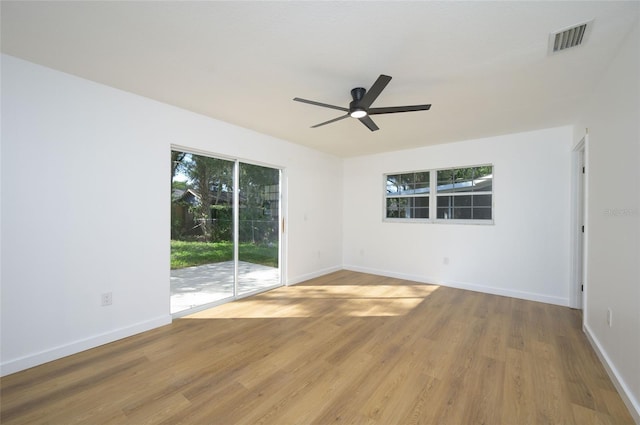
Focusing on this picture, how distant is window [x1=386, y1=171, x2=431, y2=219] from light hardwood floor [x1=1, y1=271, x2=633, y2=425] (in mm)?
2199

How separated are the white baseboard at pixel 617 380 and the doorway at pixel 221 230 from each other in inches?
155

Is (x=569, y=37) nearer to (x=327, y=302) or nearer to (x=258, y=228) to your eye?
(x=327, y=302)

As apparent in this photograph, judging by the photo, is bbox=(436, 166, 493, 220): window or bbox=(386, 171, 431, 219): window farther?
bbox=(386, 171, 431, 219): window

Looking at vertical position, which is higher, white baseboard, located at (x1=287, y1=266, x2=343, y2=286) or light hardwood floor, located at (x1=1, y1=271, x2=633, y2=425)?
white baseboard, located at (x1=287, y1=266, x2=343, y2=286)

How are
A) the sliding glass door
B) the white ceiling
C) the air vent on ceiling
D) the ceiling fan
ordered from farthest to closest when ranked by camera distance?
the sliding glass door, the ceiling fan, the air vent on ceiling, the white ceiling

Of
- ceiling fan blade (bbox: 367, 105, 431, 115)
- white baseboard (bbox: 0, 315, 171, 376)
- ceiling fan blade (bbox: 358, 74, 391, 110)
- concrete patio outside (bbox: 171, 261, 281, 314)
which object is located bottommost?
white baseboard (bbox: 0, 315, 171, 376)

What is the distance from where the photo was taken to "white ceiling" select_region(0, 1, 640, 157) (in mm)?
1644

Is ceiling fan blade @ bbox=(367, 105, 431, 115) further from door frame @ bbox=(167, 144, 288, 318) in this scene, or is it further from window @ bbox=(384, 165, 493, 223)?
window @ bbox=(384, 165, 493, 223)

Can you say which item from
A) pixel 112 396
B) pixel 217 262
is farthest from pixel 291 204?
pixel 112 396

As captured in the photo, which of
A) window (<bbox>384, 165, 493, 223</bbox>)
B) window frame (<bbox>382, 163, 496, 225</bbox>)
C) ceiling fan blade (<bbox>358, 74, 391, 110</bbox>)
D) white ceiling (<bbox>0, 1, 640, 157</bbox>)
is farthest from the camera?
window (<bbox>384, 165, 493, 223</bbox>)

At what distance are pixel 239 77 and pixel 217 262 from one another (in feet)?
8.15

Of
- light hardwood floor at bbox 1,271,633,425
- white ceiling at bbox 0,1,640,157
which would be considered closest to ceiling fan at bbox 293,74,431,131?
white ceiling at bbox 0,1,640,157

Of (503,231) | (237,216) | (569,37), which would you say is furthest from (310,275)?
(569,37)

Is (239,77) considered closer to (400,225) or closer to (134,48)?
(134,48)
